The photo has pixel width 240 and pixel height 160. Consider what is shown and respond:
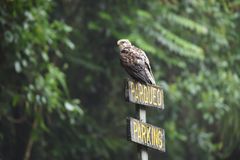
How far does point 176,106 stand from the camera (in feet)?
49.1

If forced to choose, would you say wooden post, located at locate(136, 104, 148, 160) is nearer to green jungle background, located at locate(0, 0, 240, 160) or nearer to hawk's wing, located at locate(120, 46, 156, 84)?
hawk's wing, located at locate(120, 46, 156, 84)

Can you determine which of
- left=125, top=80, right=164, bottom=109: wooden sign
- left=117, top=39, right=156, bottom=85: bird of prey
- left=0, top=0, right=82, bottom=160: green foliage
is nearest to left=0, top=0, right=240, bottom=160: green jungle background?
left=0, top=0, right=82, bottom=160: green foliage

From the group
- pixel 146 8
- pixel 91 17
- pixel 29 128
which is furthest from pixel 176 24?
pixel 29 128

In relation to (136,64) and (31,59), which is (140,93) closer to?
(136,64)

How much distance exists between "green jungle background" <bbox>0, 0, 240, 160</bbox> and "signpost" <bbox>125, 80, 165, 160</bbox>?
505cm

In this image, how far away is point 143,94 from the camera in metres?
7.21

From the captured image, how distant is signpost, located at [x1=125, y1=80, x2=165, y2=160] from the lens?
711 cm

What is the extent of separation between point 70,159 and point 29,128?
1321 mm

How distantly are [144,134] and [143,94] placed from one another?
302 millimetres

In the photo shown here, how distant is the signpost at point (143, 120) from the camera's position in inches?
280

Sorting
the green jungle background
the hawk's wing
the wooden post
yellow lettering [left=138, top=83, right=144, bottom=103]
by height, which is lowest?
the wooden post

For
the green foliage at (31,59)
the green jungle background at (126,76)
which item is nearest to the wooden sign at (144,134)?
the green foliage at (31,59)

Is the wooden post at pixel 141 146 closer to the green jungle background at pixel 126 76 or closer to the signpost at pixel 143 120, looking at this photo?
the signpost at pixel 143 120

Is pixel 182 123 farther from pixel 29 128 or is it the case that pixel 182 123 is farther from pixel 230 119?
pixel 29 128
